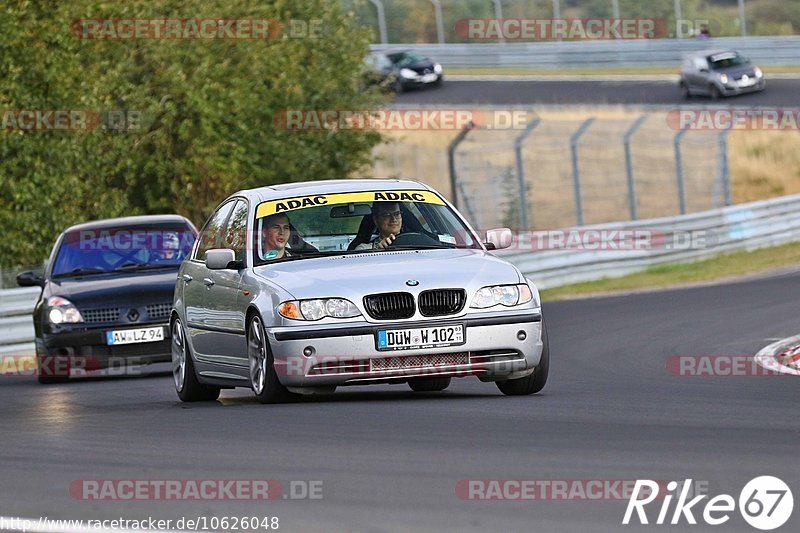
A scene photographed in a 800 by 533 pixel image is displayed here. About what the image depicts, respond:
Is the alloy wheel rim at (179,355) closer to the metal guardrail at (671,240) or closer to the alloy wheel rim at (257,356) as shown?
the alloy wheel rim at (257,356)

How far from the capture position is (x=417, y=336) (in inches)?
412

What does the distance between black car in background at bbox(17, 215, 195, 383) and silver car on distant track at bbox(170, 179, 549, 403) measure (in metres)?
4.12

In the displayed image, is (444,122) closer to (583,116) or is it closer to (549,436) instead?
(583,116)

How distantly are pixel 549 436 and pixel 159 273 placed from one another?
8.75 meters

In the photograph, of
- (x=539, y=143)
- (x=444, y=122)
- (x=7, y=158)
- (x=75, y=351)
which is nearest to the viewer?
(x=75, y=351)

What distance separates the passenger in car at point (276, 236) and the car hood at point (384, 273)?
0.62 ft

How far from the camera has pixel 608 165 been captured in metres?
45.3

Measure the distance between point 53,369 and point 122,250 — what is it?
1382 millimetres

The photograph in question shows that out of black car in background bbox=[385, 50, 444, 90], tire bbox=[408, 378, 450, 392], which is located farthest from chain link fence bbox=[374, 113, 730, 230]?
tire bbox=[408, 378, 450, 392]

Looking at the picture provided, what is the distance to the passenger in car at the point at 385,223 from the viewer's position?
1145 cm

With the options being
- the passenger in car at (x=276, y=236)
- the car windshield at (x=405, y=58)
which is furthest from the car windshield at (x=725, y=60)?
the passenger in car at (x=276, y=236)

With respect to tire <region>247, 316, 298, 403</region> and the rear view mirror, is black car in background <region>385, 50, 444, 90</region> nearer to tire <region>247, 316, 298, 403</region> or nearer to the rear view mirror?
the rear view mirror

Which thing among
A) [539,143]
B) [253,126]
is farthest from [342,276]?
[539,143]

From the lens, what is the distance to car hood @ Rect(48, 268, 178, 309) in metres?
16.3
